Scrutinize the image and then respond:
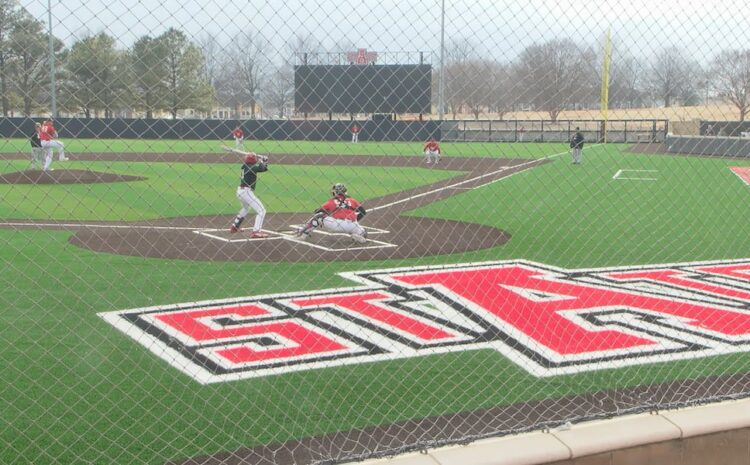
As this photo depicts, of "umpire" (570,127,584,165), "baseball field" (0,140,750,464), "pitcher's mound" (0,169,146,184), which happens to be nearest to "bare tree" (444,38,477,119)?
"baseball field" (0,140,750,464)

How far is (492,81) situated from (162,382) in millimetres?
3604

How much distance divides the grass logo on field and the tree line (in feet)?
8.10

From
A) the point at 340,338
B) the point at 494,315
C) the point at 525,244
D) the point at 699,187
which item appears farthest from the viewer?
the point at 699,187

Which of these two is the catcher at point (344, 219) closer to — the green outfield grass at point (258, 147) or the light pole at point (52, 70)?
the green outfield grass at point (258, 147)

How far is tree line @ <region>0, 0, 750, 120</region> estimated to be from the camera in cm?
421

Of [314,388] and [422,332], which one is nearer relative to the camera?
[314,388]

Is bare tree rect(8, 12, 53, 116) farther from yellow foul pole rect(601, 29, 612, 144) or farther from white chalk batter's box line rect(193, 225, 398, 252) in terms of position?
white chalk batter's box line rect(193, 225, 398, 252)

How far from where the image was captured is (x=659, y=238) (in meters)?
14.4

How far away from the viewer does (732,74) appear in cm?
673

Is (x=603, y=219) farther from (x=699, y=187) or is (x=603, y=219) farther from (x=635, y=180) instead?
(x=635, y=180)

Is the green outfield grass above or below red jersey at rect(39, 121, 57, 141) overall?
below

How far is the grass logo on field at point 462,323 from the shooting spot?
7.35 meters

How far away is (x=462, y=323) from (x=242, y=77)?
4.69 metres

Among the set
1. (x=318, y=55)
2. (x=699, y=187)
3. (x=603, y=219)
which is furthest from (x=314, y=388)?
(x=699, y=187)
